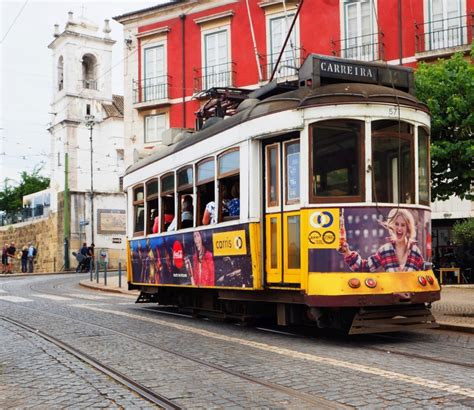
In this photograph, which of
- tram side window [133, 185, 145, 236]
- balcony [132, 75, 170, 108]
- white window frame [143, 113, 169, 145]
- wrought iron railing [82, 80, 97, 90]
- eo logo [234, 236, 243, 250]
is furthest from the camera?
wrought iron railing [82, 80, 97, 90]

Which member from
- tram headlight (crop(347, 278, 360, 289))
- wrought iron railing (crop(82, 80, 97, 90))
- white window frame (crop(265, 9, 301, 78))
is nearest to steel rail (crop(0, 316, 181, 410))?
tram headlight (crop(347, 278, 360, 289))

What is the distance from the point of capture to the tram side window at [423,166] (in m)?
9.70

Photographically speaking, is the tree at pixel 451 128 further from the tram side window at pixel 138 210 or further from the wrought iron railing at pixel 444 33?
the wrought iron railing at pixel 444 33

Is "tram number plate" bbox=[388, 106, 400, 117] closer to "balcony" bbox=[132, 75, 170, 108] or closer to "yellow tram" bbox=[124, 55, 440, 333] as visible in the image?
"yellow tram" bbox=[124, 55, 440, 333]

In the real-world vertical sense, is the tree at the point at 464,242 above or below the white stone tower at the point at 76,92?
below

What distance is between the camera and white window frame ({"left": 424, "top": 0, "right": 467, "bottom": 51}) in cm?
2339

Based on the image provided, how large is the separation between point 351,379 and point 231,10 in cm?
2388

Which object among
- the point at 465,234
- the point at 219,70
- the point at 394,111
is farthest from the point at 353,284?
the point at 219,70

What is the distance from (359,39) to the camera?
25.5 meters

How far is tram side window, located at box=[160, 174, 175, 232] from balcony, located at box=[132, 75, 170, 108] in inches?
708

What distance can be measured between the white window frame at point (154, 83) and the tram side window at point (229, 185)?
812 inches

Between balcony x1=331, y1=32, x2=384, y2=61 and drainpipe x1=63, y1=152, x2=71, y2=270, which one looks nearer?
balcony x1=331, y1=32, x2=384, y2=61

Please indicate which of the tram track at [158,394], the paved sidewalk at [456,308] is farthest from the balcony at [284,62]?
the tram track at [158,394]

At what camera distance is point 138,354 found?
842 cm
